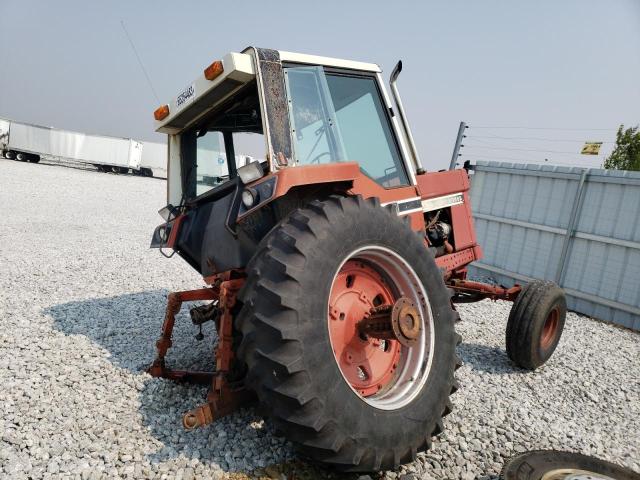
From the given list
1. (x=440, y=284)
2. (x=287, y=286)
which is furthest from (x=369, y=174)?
(x=287, y=286)

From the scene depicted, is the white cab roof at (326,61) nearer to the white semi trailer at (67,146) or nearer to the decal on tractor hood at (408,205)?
the decal on tractor hood at (408,205)

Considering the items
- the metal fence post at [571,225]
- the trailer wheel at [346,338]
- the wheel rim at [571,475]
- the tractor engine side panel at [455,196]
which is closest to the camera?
the trailer wheel at [346,338]

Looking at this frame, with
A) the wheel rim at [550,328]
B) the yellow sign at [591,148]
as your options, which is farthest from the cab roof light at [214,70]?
the yellow sign at [591,148]

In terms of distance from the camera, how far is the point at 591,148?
920 centimetres

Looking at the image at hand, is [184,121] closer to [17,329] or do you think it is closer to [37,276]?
[17,329]

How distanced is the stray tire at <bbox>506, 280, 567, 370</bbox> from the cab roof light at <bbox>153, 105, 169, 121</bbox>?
343 cm

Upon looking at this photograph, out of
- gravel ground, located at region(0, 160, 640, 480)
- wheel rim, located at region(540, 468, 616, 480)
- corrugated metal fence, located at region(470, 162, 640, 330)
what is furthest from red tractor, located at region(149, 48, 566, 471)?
corrugated metal fence, located at region(470, 162, 640, 330)

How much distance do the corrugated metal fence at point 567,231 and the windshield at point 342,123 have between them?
517 cm

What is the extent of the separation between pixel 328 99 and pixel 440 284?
55.6 inches

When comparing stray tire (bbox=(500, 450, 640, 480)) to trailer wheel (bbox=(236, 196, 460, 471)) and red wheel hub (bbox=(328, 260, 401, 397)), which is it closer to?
trailer wheel (bbox=(236, 196, 460, 471))

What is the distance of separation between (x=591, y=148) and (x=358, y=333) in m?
9.00

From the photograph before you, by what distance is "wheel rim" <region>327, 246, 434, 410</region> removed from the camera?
7.99ft

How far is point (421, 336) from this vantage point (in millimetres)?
2504

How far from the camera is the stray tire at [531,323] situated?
3.95m
